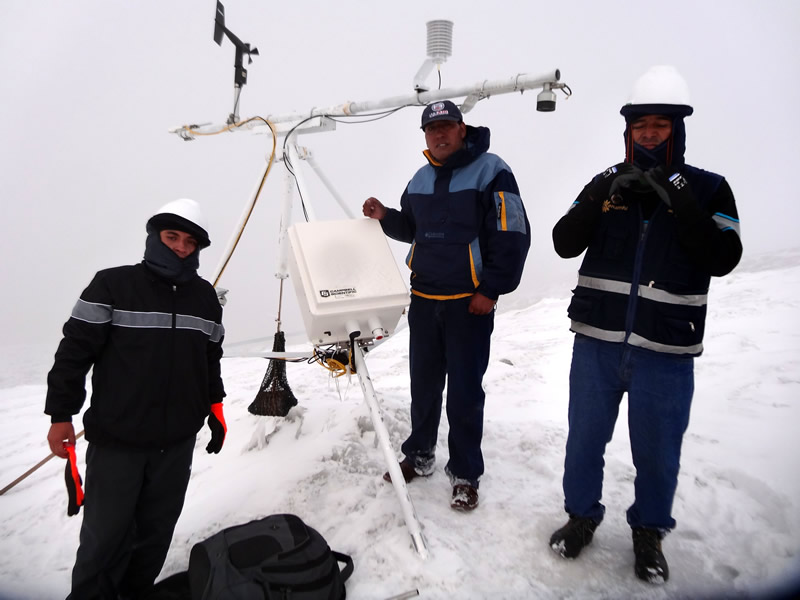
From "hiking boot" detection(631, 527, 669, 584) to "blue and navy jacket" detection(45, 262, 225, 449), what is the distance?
6.20 ft

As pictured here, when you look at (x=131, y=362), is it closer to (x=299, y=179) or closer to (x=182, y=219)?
(x=182, y=219)

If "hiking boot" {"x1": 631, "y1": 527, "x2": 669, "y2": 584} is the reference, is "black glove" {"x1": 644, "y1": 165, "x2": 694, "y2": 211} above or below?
above

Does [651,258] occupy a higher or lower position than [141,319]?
higher

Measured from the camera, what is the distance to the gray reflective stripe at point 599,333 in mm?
1935

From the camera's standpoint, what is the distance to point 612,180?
1.82 m

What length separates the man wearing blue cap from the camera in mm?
2242

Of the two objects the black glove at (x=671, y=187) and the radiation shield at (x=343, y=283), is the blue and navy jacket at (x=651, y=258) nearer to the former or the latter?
the black glove at (x=671, y=187)

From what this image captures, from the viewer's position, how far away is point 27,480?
121 inches

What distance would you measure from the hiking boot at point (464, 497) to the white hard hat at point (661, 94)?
6.08 ft

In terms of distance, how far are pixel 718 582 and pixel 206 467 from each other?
8.92ft

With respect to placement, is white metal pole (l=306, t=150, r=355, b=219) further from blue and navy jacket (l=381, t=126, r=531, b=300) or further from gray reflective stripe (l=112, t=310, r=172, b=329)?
gray reflective stripe (l=112, t=310, r=172, b=329)

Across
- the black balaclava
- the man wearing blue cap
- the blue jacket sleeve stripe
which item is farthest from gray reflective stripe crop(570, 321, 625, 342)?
the black balaclava

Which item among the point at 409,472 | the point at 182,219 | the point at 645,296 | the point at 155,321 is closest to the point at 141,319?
the point at 155,321

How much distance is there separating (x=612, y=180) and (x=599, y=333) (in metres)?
0.62
